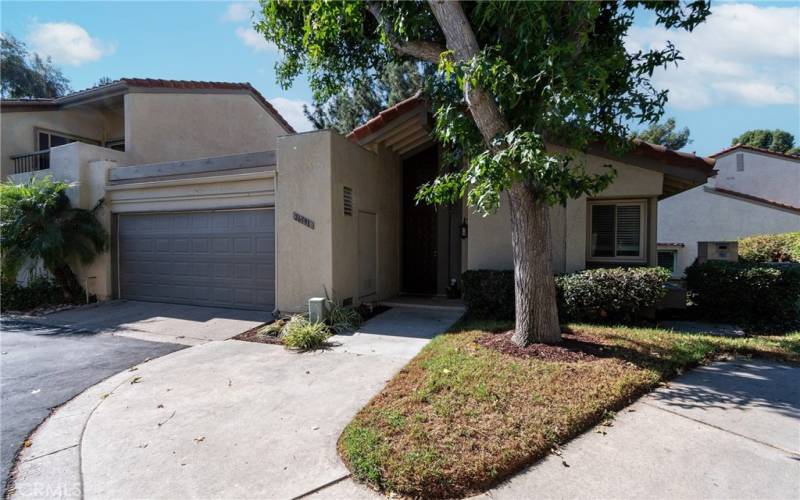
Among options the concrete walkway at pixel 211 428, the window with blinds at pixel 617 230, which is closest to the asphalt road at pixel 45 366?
the concrete walkway at pixel 211 428

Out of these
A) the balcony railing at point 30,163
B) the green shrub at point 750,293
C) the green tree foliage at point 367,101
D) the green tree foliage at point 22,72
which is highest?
the green tree foliage at point 22,72

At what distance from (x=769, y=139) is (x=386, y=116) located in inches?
1609

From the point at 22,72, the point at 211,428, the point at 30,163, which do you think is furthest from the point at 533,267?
the point at 22,72

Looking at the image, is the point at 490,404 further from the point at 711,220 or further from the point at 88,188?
the point at 711,220

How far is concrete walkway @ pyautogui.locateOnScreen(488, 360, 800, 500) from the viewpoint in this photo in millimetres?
2732

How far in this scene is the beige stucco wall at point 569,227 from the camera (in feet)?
26.0

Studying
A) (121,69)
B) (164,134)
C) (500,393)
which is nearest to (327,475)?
(500,393)

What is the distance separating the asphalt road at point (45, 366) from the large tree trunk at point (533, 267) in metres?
5.36

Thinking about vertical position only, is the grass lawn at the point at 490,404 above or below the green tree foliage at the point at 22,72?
below

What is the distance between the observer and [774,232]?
15977 mm

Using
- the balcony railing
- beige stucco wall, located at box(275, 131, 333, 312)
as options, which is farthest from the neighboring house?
the balcony railing

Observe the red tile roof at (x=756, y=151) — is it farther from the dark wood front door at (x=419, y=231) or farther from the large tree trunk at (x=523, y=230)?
the large tree trunk at (x=523, y=230)

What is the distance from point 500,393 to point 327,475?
1844 mm

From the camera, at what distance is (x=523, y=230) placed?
17.2 ft
